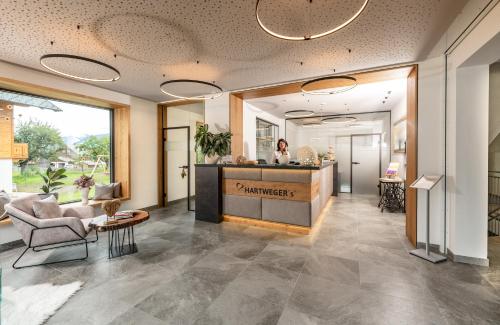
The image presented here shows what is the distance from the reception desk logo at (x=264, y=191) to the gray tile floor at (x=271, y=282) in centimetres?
78

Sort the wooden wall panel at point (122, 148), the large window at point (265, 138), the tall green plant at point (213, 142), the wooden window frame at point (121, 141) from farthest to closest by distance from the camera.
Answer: the large window at point (265, 138) < the wooden wall panel at point (122, 148) < the wooden window frame at point (121, 141) < the tall green plant at point (213, 142)

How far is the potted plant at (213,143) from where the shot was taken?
5.13 metres

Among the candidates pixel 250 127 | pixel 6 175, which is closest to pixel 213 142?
pixel 250 127

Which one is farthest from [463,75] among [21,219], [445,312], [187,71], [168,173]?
[168,173]

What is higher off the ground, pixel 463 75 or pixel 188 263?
pixel 463 75

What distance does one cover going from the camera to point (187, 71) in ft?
13.6

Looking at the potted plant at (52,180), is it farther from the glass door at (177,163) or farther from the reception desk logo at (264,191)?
the reception desk logo at (264,191)

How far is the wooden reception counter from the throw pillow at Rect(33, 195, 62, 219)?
2.50m

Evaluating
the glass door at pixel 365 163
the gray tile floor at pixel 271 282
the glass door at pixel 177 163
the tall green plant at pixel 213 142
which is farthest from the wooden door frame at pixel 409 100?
the glass door at pixel 365 163

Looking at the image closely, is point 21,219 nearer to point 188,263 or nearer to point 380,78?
point 188,263

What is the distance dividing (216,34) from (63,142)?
14.7 ft

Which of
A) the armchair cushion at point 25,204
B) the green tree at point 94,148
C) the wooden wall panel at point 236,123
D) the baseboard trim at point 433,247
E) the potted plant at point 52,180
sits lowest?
the baseboard trim at point 433,247

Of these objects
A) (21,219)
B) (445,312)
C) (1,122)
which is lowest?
(445,312)

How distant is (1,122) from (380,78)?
7.12 metres
